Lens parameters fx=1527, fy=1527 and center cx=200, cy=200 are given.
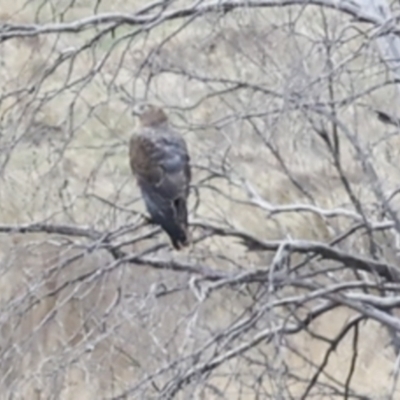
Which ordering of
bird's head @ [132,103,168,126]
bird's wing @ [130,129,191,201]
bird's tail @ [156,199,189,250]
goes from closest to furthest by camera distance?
bird's tail @ [156,199,189,250], bird's wing @ [130,129,191,201], bird's head @ [132,103,168,126]

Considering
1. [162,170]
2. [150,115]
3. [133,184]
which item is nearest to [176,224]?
[162,170]

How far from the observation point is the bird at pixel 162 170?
5.76m

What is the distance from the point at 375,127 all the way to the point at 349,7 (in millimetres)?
1957

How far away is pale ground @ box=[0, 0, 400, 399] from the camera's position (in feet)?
18.3

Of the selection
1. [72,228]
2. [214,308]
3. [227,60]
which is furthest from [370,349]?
[72,228]

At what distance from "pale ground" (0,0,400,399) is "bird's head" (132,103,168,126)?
5.8 inches

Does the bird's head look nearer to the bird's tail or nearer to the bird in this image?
the bird

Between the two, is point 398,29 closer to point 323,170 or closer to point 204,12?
point 204,12

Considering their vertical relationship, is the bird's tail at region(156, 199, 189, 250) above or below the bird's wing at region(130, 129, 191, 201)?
below

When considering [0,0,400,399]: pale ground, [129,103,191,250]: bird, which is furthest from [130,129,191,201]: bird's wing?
[0,0,400,399]: pale ground

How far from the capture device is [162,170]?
19.3ft

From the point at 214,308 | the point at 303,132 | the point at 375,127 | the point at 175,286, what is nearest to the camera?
the point at 303,132

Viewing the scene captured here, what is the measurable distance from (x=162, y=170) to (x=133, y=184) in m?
2.94

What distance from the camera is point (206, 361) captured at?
18.0ft
